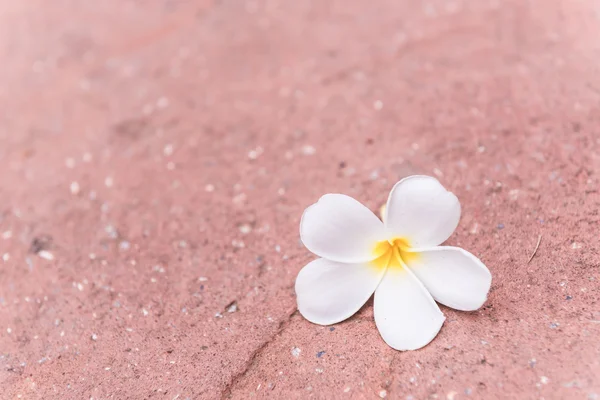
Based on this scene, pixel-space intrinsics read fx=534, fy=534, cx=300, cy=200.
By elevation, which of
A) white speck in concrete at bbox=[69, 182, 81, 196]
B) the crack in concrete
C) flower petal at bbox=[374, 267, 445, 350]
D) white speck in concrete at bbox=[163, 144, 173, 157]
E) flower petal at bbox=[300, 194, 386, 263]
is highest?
flower petal at bbox=[300, 194, 386, 263]

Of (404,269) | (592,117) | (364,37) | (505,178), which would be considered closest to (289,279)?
(404,269)

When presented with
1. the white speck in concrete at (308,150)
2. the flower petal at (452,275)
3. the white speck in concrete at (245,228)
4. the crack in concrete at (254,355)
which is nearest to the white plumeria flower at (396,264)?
the flower petal at (452,275)

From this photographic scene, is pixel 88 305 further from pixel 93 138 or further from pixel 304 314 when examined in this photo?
pixel 93 138

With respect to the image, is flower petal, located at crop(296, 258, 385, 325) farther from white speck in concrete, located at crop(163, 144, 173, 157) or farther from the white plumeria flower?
white speck in concrete, located at crop(163, 144, 173, 157)

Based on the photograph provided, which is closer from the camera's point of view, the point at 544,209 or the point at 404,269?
the point at 404,269

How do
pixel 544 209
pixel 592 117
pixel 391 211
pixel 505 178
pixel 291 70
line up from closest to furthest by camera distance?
pixel 391 211, pixel 544 209, pixel 505 178, pixel 592 117, pixel 291 70

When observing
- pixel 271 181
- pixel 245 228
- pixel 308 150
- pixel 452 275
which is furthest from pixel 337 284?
pixel 308 150

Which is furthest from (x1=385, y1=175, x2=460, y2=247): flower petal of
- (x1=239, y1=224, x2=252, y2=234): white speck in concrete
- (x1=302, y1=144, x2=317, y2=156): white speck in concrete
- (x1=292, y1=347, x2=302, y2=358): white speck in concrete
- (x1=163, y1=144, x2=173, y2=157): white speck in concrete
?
(x1=163, y1=144, x2=173, y2=157): white speck in concrete
